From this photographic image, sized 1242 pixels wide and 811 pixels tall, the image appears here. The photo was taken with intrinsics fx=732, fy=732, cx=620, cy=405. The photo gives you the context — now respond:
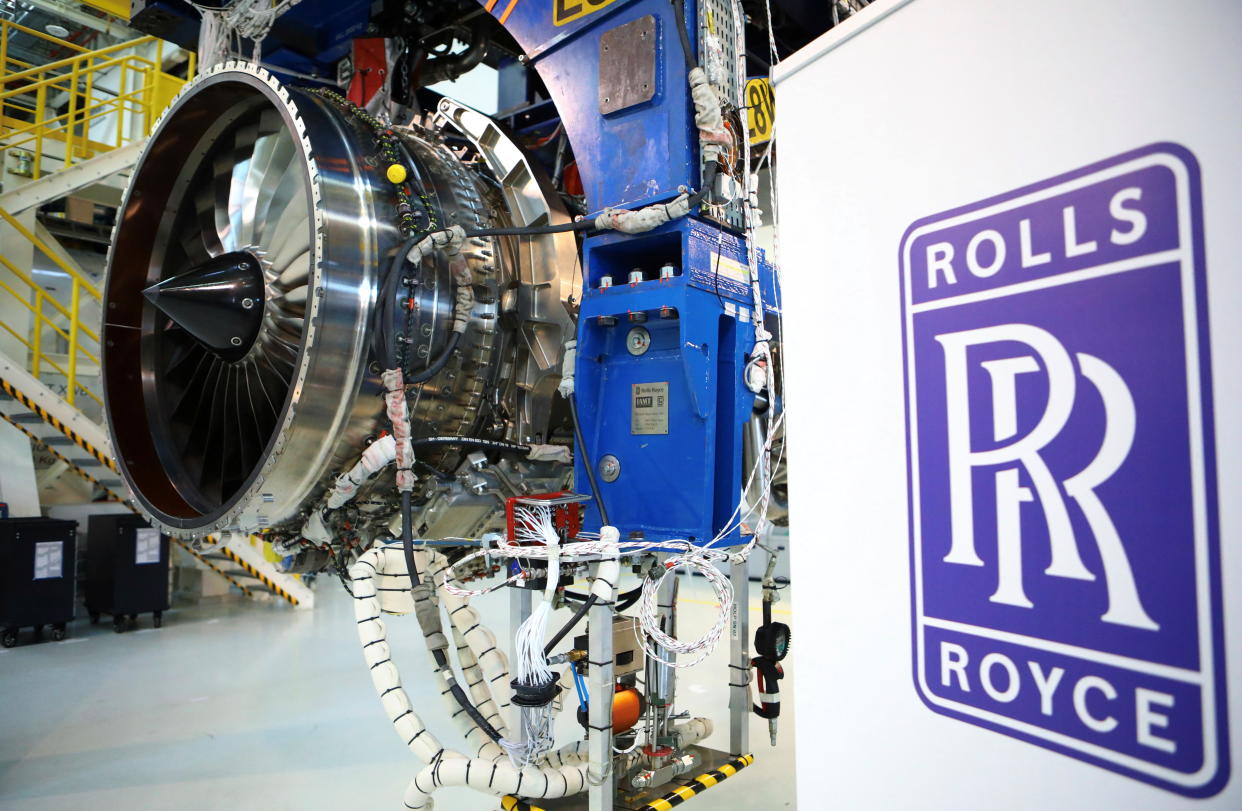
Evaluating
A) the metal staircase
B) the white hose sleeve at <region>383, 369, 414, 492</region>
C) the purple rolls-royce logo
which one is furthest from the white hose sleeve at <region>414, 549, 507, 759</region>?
the metal staircase

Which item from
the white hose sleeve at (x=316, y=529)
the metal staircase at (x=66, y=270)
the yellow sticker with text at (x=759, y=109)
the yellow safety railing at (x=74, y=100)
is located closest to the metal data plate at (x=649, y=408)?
the white hose sleeve at (x=316, y=529)

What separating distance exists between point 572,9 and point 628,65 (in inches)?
14.1

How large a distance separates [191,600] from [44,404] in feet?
7.61

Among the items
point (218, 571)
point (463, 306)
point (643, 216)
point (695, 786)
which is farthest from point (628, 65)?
point (218, 571)

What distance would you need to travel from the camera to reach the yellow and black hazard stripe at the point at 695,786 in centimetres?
229

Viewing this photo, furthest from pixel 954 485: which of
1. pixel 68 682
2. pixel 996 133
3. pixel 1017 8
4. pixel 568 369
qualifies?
pixel 68 682

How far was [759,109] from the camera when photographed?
3.15 metres

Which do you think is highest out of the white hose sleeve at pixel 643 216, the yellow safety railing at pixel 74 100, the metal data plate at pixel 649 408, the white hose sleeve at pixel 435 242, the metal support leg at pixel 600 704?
the yellow safety railing at pixel 74 100

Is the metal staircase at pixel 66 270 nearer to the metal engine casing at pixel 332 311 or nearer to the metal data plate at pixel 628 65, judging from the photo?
the metal engine casing at pixel 332 311

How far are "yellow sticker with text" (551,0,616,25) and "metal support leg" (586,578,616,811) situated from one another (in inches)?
Result: 78.6

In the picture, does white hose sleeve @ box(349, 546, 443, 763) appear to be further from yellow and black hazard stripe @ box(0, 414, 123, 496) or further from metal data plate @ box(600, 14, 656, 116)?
yellow and black hazard stripe @ box(0, 414, 123, 496)

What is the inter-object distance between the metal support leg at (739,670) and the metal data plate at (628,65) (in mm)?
1702

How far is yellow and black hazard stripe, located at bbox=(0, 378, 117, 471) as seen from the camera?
5.97 meters

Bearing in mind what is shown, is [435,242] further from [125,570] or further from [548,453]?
[125,570]
